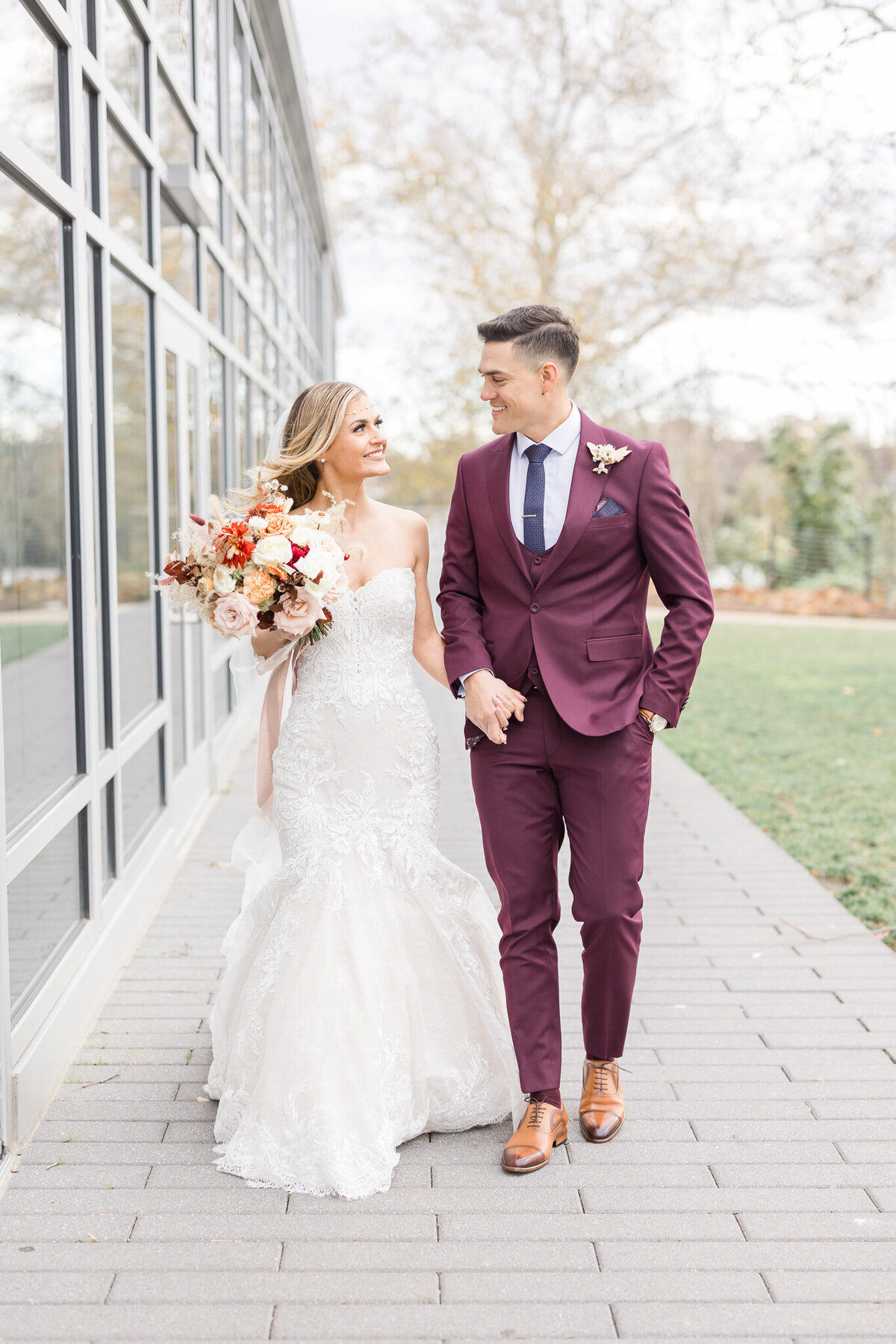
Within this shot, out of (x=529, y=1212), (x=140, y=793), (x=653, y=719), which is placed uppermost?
(x=653, y=719)

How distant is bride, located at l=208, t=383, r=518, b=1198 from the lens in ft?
11.0

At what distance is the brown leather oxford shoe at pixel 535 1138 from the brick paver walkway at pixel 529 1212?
0.04 m

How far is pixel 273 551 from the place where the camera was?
10.9ft

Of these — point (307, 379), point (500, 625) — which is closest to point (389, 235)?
point (307, 379)

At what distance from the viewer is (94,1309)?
8.79 feet

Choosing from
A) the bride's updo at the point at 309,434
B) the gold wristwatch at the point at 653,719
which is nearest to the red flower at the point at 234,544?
the bride's updo at the point at 309,434

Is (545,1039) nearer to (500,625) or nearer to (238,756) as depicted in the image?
(500,625)

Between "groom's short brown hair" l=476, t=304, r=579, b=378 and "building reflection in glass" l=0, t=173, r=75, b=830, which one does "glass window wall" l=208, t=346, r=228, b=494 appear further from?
"groom's short brown hair" l=476, t=304, r=579, b=378

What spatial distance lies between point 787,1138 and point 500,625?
162cm

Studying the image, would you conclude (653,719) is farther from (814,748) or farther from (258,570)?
(814,748)

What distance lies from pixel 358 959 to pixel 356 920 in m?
0.11

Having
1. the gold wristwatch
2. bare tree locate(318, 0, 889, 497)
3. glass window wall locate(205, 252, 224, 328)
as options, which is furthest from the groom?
bare tree locate(318, 0, 889, 497)

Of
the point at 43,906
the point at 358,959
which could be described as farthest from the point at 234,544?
the point at 43,906

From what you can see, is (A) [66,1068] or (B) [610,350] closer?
(A) [66,1068]
